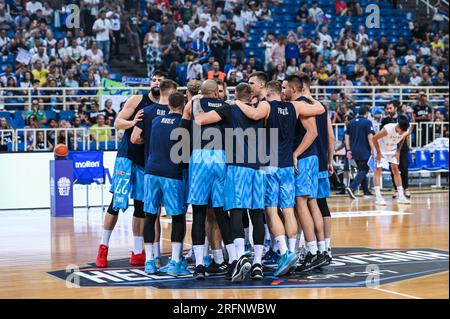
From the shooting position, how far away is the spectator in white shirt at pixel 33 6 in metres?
20.4

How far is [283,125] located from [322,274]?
1.55 m

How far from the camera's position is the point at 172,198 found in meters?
8.38

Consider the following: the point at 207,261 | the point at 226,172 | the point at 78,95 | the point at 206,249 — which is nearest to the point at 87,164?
the point at 78,95

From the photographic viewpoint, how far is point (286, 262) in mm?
8266

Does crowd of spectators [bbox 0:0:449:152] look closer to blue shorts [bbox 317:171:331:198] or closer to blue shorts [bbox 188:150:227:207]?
A: blue shorts [bbox 317:171:331:198]

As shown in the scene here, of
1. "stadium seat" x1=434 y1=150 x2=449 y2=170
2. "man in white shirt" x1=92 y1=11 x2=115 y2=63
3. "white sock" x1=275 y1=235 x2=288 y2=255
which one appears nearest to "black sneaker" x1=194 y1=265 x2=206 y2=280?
"white sock" x1=275 y1=235 x2=288 y2=255

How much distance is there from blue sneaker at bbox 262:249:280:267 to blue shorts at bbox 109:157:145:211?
5.12 ft

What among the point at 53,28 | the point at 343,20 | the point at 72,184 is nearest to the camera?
the point at 72,184

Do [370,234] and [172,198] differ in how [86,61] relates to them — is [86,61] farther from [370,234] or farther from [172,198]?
[172,198]

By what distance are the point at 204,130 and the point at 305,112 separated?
3.84 feet

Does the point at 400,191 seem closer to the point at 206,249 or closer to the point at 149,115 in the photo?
the point at 206,249

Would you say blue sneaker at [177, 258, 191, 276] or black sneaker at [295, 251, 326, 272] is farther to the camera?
black sneaker at [295, 251, 326, 272]

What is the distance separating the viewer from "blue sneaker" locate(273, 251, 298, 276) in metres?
8.27

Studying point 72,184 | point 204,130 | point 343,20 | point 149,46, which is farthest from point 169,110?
point 343,20
